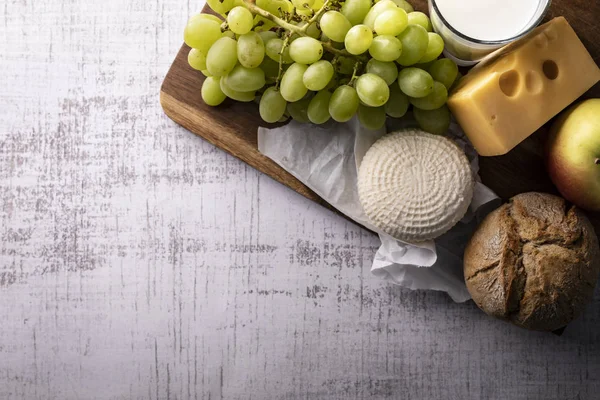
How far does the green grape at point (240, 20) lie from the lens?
0.78 m

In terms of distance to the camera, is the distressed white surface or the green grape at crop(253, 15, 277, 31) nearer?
the green grape at crop(253, 15, 277, 31)

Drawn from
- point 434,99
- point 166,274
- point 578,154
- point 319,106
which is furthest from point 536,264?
point 166,274

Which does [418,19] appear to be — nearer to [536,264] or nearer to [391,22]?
[391,22]

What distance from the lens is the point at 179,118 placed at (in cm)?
101

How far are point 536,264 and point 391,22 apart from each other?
0.40 meters

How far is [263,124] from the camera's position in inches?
38.0

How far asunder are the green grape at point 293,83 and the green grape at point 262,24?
8 cm

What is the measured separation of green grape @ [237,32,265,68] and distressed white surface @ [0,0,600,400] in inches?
10.2

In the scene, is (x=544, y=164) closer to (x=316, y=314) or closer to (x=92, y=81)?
(x=316, y=314)

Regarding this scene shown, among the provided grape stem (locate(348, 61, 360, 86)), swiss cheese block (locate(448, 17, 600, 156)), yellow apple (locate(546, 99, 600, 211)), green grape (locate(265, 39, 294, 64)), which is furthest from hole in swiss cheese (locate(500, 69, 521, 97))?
green grape (locate(265, 39, 294, 64))

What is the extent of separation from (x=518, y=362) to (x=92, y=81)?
0.91 m

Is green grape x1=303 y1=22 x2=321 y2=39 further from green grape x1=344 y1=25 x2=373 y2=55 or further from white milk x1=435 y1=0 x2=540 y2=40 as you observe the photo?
white milk x1=435 y1=0 x2=540 y2=40

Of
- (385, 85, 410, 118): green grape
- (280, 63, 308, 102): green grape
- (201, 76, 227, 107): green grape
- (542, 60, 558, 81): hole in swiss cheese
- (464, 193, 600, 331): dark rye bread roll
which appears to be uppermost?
(542, 60, 558, 81): hole in swiss cheese

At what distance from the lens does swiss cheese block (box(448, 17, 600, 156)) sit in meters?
0.85
